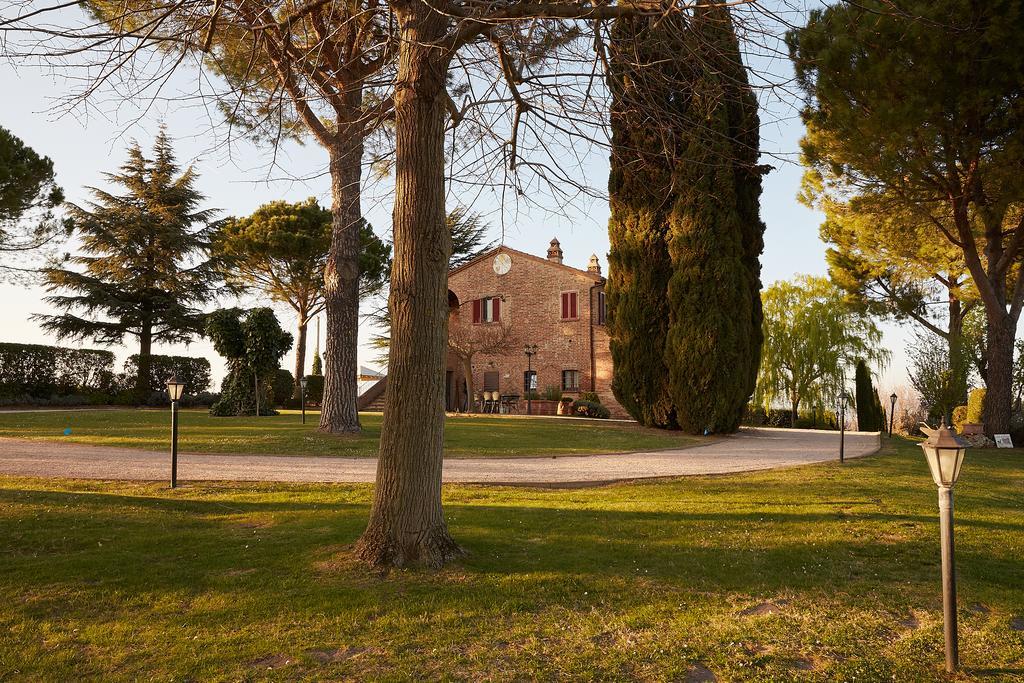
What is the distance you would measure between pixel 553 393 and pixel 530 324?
3.69m

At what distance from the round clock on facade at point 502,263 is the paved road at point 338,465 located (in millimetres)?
19087

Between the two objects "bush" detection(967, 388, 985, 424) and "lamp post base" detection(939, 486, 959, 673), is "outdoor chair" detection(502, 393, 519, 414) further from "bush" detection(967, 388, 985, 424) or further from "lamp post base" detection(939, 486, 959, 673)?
"lamp post base" detection(939, 486, 959, 673)

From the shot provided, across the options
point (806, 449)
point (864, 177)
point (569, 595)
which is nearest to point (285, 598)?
point (569, 595)

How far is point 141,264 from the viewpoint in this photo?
29406 mm

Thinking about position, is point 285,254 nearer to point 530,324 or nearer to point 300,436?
point 530,324

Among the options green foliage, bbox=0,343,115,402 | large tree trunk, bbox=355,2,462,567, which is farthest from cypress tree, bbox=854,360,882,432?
green foliage, bbox=0,343,115,402

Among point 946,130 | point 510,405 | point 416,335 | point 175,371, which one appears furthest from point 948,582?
point 175,371

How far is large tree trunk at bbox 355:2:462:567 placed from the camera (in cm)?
512

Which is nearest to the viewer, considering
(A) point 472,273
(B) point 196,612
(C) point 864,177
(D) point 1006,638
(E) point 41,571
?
(D) point 1006,638

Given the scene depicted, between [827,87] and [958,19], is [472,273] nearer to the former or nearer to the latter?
[827,87]

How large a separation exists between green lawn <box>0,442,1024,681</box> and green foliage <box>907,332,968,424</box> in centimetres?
1462

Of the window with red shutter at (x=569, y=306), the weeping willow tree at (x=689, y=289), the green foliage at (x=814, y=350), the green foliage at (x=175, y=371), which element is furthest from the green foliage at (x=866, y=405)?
the green foliage at (x=175, y=371)

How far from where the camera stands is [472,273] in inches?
1303

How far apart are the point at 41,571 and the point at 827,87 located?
55.0 ft
